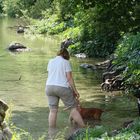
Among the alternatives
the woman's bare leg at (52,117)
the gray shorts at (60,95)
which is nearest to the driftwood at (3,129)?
the gray shorts at (60,95)

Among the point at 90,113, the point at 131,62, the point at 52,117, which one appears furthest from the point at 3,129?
the point at 131,62

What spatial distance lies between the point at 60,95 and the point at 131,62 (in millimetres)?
5527

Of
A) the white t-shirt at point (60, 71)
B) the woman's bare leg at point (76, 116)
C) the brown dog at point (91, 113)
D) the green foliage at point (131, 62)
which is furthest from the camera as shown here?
the green foliage at point (131, 62)

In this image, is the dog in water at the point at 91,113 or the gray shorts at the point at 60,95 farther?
the dog in water at the point at 91,113

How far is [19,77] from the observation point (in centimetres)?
2075

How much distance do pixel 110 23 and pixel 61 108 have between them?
9.39 metres

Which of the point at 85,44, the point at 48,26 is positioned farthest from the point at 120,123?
the point at 48,26

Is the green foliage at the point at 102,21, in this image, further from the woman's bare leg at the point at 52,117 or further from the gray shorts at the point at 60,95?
the woman's bare leg at the point at 52,117

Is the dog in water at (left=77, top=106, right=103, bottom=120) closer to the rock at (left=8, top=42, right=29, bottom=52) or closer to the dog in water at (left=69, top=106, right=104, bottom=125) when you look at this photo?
the dog in water at (left=69, top=106, right=104, bottom=125)

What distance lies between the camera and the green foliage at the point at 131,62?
591 inches

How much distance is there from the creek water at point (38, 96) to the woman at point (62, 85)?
64 centimetres

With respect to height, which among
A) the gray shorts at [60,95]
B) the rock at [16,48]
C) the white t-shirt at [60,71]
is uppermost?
the white t-shirt at [60,71]

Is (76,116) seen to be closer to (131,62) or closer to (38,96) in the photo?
(38,96)

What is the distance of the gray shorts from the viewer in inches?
437
